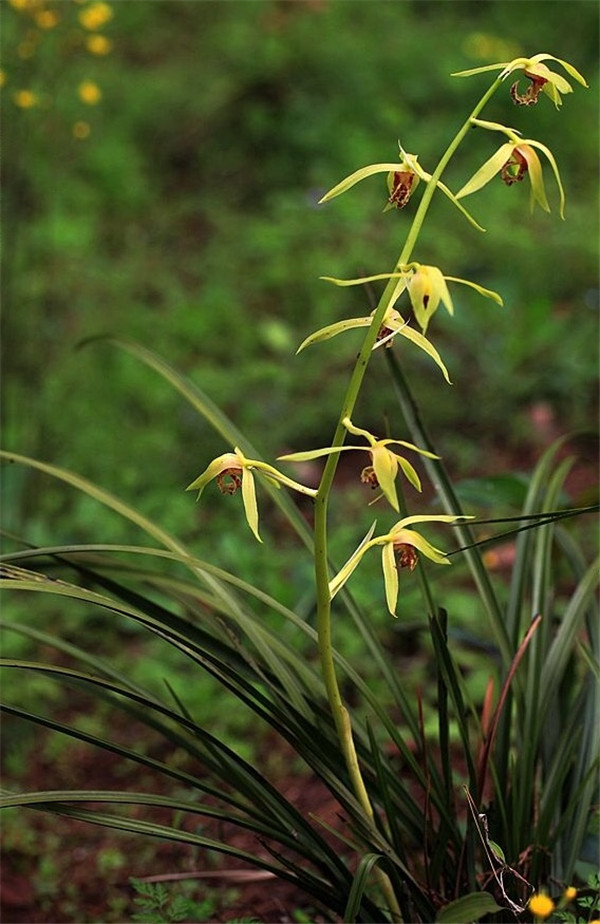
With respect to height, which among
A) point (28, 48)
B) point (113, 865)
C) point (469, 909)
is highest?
point (28, 48)

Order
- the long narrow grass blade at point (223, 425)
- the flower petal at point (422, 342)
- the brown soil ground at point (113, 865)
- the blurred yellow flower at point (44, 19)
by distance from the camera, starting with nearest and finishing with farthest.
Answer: the flower petal at point (422, 342), the long narrow grass blade at point (223, 425), the brown soil ground at point (113, 865), the blurred yellow flower at point (44, 19)

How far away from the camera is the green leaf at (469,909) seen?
128cm

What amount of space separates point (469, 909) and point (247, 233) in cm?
337

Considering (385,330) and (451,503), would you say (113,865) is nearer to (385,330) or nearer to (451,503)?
(451,503)

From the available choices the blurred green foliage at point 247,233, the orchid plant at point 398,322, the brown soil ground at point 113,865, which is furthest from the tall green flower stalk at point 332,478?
the blurred green foliage at point 247,233

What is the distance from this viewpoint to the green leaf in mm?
1279

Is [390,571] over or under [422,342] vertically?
under

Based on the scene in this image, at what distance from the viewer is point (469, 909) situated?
51.4 inches

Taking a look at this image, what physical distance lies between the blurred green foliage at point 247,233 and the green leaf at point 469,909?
132 cm

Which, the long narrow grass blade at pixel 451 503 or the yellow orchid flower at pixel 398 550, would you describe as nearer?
the yellow orchid flower at pixel 398 550

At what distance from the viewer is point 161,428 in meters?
3.45

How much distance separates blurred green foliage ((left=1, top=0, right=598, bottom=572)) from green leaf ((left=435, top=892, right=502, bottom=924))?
1.32 meters

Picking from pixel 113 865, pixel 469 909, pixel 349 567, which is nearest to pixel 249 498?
pixel 349 567

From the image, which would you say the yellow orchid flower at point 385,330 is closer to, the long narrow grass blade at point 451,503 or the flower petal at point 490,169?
the flower petal at point 490,169
